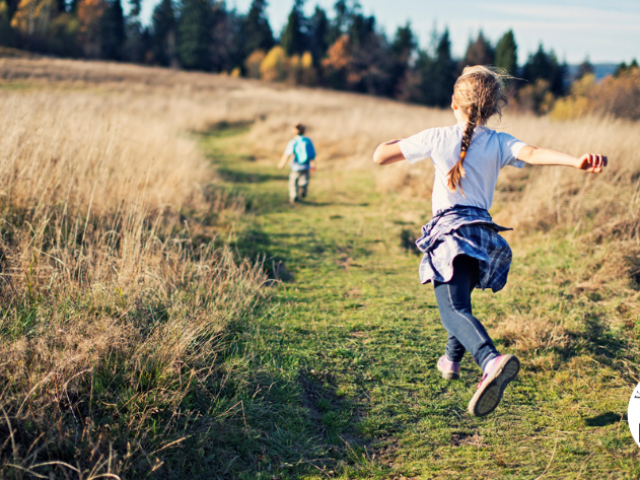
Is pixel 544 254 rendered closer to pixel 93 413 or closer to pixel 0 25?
pixel 93 413

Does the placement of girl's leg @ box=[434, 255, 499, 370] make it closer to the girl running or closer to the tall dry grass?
the girl running

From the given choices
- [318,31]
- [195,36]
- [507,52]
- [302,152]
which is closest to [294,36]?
[318,31]

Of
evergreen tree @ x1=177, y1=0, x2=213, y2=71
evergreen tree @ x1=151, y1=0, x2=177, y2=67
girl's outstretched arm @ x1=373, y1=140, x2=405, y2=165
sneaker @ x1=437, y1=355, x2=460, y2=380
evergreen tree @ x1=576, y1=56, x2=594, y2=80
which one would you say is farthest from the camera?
evergreen tree @ x1=151, y1=0, x2=177, y2=67

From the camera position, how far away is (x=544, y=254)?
4.96m

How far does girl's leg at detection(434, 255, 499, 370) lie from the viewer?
2.08 metres

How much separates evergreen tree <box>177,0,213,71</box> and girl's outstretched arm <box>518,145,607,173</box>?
61232mm

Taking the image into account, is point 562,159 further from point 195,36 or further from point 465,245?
point 195,36

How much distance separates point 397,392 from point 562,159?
5.52 ft

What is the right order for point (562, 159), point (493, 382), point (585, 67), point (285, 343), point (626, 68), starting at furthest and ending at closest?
point (585, 67)
point (626, 68)
point (285, 343)
point (562, 159)
point (493, 382)

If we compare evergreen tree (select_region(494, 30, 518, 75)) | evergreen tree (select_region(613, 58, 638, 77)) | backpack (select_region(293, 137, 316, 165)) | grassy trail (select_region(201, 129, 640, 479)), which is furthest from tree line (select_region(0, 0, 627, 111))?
grassy trail (select_region(201, 129, 640, 479))

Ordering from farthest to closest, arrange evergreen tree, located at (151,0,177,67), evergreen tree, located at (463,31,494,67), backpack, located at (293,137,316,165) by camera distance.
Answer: evergreen tree, located at (151,0,177,67), evergreen tree, located at (463,31,494,67), backpack, located at (293,137,316,165)

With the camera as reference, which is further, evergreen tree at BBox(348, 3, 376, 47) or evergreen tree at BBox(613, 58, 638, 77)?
evergreen tree at BBox(348, 3, 376, 47)

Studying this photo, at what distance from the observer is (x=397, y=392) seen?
271 cm

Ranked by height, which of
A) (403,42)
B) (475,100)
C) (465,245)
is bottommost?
(465,245)
